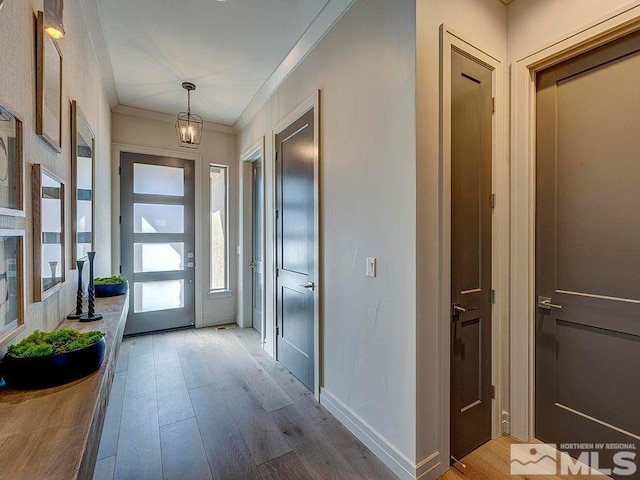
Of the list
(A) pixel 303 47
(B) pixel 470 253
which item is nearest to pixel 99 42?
(A) pixel 303 47

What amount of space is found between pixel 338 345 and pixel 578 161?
186cm

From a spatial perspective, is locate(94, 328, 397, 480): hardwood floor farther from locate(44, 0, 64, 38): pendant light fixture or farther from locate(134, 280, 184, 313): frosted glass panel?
locate(44, 0, 64, 38): pendant light fixture

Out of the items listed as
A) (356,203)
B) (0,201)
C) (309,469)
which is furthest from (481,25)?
(309,469)

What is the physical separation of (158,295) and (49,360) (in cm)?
330

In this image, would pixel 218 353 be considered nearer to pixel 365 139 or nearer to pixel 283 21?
pixel 365 139

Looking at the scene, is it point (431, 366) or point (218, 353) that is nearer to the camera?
point (431, 366)

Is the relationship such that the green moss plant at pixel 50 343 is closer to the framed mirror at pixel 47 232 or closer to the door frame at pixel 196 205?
the framed mirror at pixel 47 232

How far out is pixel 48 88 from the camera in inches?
53.5

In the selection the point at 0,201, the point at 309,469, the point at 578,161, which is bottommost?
the point at 309,469

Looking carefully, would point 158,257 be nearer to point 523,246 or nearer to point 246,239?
point 246,239

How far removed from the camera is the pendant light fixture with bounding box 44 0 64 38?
1300 millimetres

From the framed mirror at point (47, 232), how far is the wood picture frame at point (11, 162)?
0.48 ft

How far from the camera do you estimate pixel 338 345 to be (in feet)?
7.25

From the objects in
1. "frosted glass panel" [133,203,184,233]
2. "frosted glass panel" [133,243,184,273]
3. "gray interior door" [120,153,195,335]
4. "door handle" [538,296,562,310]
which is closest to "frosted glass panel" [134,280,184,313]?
"gray interior door" [120,153,195,335]
